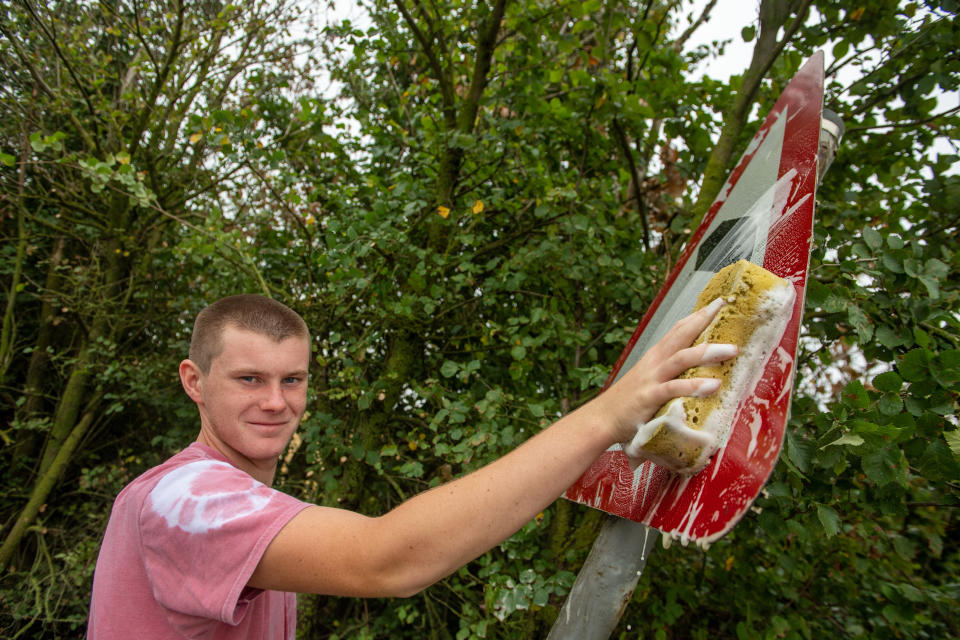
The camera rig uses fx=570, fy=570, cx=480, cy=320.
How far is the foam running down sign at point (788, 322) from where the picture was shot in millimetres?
773

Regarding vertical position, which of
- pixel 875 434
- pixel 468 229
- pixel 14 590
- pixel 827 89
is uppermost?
pixel 827 89

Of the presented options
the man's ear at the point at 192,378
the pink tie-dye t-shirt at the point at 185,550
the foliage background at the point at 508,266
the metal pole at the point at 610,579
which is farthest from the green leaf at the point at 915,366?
the man's ear at the point at 192,378

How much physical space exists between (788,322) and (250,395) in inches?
45.5

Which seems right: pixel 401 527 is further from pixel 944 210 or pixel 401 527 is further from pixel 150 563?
pixel 944 210

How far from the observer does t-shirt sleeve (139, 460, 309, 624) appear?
962 millimetres

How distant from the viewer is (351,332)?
3.57 meters

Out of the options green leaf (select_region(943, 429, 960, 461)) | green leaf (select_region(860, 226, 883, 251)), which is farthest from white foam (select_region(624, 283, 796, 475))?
green leaf (select_region(860, 226, 883, 251))

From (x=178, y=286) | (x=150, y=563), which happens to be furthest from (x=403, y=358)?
(x=178, y=286)

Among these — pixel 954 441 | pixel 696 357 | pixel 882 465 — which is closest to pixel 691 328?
pixel 696 357

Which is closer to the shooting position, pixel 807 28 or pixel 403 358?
pixel 807 28

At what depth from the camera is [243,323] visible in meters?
1.39

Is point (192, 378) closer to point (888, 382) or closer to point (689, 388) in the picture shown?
point (689, 388)

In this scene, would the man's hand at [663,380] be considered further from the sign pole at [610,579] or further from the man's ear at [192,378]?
the man's ear at [192,378]

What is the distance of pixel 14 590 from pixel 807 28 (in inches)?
271
